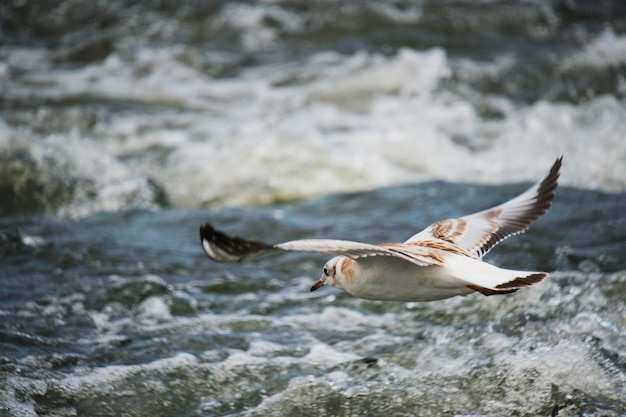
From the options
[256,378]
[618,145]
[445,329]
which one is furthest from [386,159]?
[256,378]

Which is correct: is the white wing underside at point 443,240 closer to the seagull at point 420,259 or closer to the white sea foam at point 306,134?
the seagull at point 420,259

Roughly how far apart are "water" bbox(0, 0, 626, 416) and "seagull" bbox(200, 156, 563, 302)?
1.97 ft

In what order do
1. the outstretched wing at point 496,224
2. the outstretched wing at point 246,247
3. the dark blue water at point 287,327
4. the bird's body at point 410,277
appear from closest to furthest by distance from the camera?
1. the outstretched wing at point 246,247
2. the bird's body at point 410,277
3. the dark blue water at point 287,327
4. the outstretched wing at point 496,224

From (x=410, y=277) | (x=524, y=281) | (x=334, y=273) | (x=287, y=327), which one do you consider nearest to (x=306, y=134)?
(x=287, y=327)

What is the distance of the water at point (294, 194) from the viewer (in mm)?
4871

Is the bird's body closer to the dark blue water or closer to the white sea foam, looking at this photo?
the dark blue water

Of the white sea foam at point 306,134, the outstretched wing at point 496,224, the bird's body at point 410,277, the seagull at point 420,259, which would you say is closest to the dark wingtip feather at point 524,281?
the seagull at point 420,259

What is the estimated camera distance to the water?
4.87 meters

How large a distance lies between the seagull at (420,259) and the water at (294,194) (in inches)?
23.6

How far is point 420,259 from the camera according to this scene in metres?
4.23

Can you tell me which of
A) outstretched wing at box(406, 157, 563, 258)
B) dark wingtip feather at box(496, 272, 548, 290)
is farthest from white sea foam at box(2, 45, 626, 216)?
dark wingtip feather at box(496, 272, 548, 290)

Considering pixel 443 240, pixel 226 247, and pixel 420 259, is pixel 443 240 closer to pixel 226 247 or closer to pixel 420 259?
pixel 420 259

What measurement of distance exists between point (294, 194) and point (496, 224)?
405 centimetres

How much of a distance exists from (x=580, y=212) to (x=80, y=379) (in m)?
4.63
